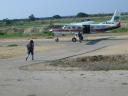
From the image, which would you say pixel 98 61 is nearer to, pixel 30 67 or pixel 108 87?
pixel 30 67

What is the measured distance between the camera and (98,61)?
30.2 m

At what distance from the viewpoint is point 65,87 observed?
1936 cm

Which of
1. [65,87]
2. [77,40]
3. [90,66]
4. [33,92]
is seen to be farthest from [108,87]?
[77,40]

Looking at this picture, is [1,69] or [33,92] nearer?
[33,92]

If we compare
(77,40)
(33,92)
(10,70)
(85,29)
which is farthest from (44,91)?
(85,29)

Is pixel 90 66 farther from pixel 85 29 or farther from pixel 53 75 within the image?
pixel 85 29

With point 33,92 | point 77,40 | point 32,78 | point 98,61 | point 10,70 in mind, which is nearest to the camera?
point 33,92

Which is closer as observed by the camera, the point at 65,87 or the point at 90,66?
the point at 65,87

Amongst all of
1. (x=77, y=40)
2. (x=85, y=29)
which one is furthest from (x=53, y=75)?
(x=85, y=29)

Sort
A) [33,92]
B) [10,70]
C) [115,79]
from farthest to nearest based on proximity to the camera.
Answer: [10,70]
[115,79]
[33,92]

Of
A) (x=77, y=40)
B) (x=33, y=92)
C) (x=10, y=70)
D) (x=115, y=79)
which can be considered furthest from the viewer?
(x=77, y=40)

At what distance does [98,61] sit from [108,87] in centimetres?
1132

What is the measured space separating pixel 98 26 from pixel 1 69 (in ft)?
116

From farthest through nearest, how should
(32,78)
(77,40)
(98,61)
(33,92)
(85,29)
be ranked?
(85,29), (77,40), (98,61), (32,78), (33,92)
